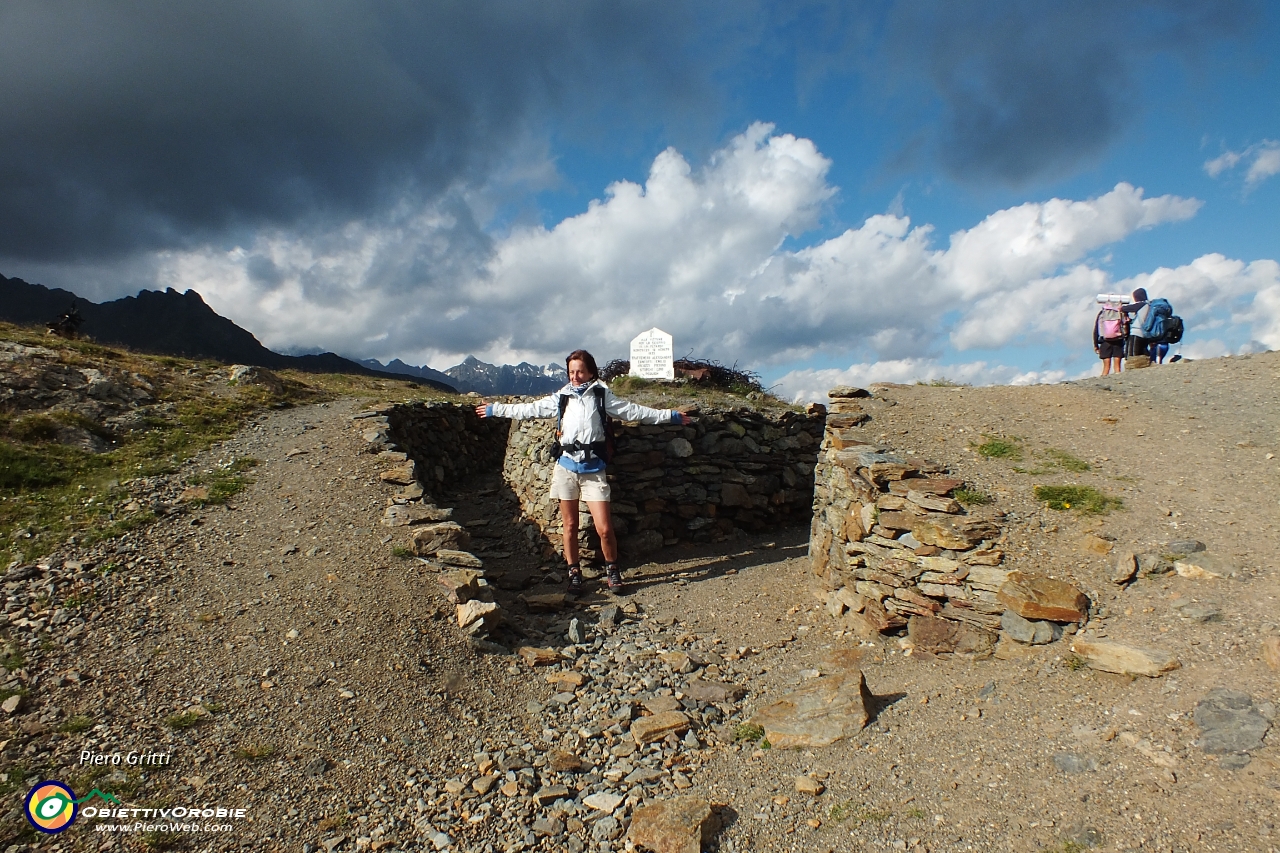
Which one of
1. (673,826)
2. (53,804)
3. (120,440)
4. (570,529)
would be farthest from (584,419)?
(120,440)

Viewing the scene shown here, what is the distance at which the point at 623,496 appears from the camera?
10273mm

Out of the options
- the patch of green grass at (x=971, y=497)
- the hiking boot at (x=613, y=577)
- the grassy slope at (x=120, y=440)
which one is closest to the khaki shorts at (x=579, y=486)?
the hiking boot at (x=613, y=577)

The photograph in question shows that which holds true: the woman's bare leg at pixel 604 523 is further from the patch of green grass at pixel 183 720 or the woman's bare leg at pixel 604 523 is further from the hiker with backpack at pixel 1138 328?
the hiker with backpack at pixel 1138 328

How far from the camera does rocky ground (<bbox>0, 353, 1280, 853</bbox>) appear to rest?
3.64 meters

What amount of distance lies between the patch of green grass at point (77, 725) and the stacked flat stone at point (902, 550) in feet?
22.9

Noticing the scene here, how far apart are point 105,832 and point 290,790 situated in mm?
915

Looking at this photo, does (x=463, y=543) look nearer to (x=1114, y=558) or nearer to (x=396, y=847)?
(x=396, y=847)

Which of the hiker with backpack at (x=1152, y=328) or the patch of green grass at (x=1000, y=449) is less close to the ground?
the hiker with backpack at (x=1152, y=328)

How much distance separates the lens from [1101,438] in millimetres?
7828

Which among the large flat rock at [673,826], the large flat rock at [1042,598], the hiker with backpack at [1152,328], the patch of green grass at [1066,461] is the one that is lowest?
the large flat rock at [673,826]

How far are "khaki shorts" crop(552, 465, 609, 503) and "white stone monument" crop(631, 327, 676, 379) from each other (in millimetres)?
5052

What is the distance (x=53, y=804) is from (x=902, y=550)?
7190 millimetres

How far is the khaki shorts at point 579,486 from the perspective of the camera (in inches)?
328

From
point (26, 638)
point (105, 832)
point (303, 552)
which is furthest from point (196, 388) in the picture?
point (105, 832)
